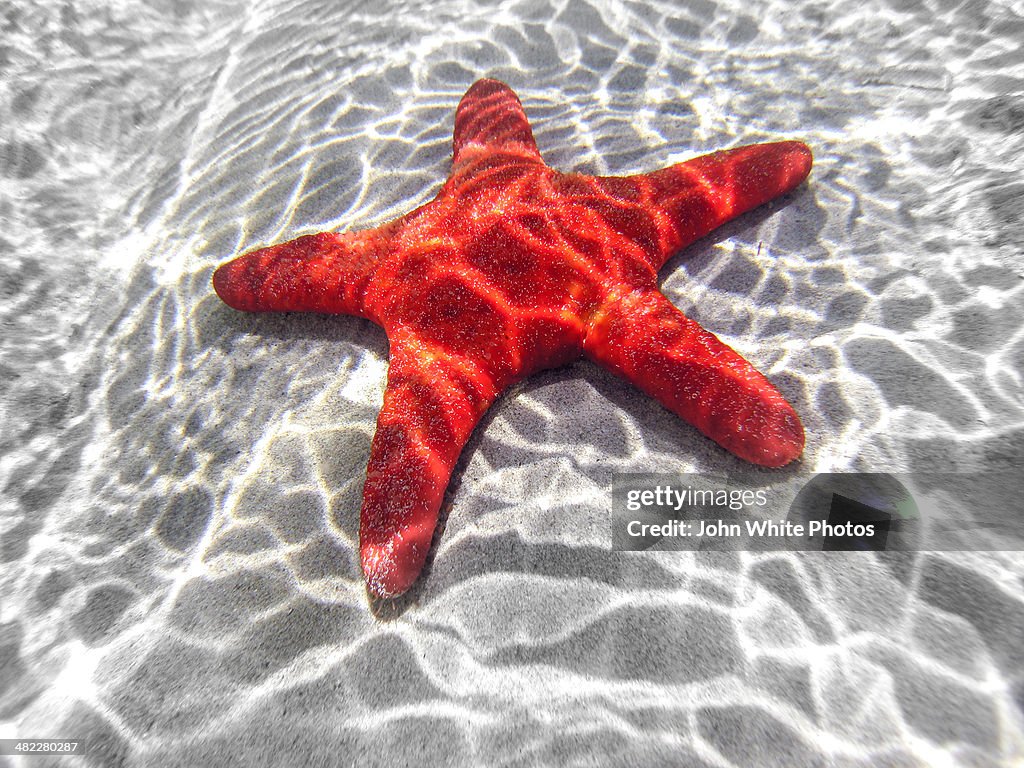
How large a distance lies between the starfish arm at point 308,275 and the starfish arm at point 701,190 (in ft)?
4.13

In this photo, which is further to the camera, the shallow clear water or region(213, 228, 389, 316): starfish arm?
region(213, 228, 389, 316): starfish arm

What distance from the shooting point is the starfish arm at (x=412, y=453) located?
197 centimetres

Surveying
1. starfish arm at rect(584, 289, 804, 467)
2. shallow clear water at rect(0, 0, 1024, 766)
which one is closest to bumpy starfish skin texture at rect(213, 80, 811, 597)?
starfish arm at rect(584, 289, 804, 467)

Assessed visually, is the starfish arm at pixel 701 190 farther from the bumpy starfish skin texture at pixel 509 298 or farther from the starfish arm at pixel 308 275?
the starfish arm at pixel 308 275

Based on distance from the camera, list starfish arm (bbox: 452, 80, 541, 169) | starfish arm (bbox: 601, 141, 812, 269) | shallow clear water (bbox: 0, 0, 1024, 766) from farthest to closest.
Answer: starfish arm (bbox: 452, 80, 541, 169) → starfish arm (bbox: 601, 141, 812, 269) → shallow clear water (bbox: 0, 0, 1024, 766)

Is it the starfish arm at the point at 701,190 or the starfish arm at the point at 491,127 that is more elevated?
the starfish arm at the point at 491,127

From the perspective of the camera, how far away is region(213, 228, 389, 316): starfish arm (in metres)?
2.71

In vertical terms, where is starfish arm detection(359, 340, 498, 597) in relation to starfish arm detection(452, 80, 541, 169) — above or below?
below

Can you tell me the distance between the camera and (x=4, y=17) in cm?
454

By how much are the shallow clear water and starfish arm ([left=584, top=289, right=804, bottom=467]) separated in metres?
0.19

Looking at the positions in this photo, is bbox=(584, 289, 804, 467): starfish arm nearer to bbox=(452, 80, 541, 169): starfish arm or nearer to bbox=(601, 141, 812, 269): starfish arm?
bbox=(601, 141, 812, 269): starfish arm

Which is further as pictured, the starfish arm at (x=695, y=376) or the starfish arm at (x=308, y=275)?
the starfish arm at (x=308, y=275)

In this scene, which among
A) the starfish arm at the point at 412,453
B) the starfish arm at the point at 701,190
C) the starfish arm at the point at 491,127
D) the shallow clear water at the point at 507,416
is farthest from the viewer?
the starfish arm at the point at 491,127

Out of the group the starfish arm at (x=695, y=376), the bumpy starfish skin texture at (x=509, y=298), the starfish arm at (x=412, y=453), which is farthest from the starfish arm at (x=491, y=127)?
the starfish arm at (x=412, y=453)
